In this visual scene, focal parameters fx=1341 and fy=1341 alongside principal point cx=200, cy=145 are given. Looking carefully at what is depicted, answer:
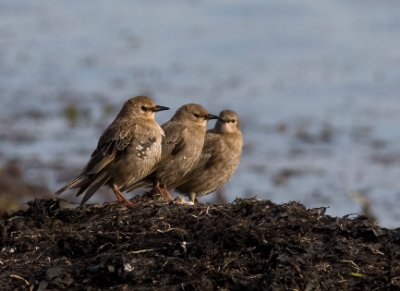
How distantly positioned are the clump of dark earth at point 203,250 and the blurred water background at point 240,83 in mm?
7640

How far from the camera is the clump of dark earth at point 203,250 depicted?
9641 millimetres

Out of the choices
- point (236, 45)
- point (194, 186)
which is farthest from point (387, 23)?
point (194, 186)

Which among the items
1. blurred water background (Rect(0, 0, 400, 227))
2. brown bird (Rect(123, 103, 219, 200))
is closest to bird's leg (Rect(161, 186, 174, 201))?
brown bird (Rect(123, 103, 219, 200))

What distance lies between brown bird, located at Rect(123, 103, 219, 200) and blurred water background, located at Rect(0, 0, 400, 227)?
16.9 feet

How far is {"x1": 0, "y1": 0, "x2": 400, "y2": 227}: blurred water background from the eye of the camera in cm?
2006

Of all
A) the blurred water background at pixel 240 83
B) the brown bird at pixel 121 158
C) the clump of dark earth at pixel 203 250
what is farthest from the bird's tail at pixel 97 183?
the blurred water background at pixel 240 83

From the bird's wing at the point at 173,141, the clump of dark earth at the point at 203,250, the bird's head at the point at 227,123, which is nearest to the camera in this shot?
the clump of dark earth at the point at 203,250

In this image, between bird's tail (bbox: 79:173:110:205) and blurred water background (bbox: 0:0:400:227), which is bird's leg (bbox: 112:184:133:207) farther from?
blurred water background (bbox: 0:0:400:227)

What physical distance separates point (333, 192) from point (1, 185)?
4727 mm

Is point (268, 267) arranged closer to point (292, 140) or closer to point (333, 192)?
point (333, 192)

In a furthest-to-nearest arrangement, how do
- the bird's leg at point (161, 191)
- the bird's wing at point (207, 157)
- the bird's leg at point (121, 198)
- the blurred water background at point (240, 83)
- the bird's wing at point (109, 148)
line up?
1. the blurred water background at point (240, 83)
2. the bird's wing at point (207, 157)
3. the bird's leg at point (161, 191)
4. the bird's wing at point (109, 148)
5. the bird's leg at point (121, 198)

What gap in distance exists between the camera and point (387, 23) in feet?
92.8

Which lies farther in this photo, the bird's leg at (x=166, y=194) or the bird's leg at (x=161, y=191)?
the bird's leg at (x=161, y=191)

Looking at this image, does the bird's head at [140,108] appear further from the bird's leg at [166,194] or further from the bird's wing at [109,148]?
the bird's leg at [166,194]
